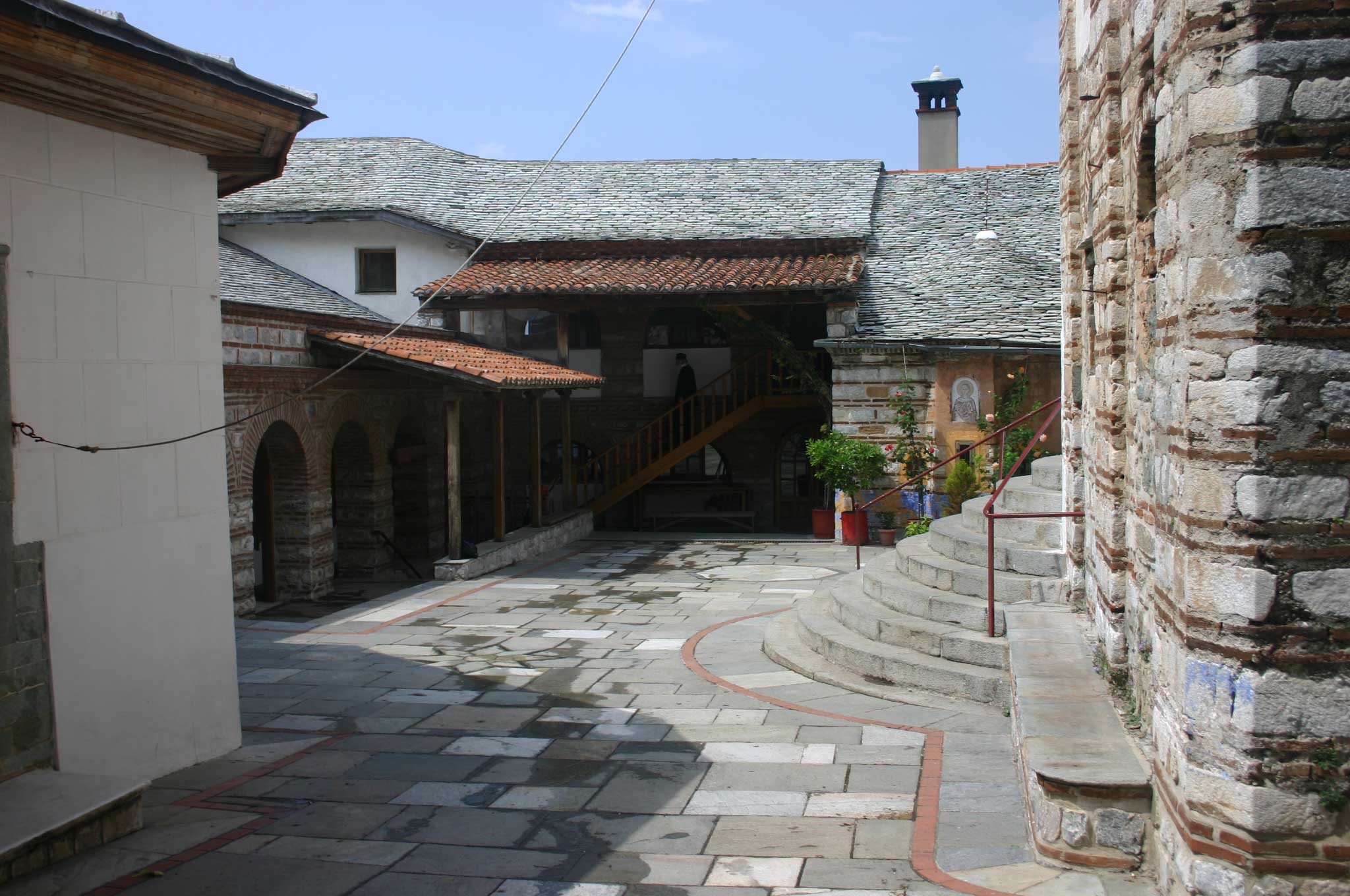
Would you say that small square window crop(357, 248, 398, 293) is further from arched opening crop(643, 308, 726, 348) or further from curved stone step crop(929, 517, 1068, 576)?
curved stone step crop(929, 517, 1068, 576)

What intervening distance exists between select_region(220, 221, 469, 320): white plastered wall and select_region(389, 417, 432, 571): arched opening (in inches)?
104

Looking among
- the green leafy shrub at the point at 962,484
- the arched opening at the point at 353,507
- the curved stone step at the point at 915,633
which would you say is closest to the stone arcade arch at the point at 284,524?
the arched opening at the point at 353,507

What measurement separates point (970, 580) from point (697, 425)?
11.6 m

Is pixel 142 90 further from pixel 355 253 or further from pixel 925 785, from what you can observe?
pixel 355 253

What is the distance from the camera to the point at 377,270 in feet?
64.9

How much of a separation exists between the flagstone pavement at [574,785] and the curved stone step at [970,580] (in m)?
1.13

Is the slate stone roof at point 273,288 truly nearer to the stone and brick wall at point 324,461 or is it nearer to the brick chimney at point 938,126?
the stone and brick wall at point 324,461

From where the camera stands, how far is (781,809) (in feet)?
20.1

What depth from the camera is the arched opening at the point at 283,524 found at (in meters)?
14.2

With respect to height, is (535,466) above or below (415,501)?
above

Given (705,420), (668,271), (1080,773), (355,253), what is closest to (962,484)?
(705,420)

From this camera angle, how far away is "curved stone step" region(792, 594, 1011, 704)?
7.89 metres

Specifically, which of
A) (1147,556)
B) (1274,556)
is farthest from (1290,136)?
(1147,556)

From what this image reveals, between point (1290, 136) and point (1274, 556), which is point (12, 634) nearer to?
point (1274, 556)
